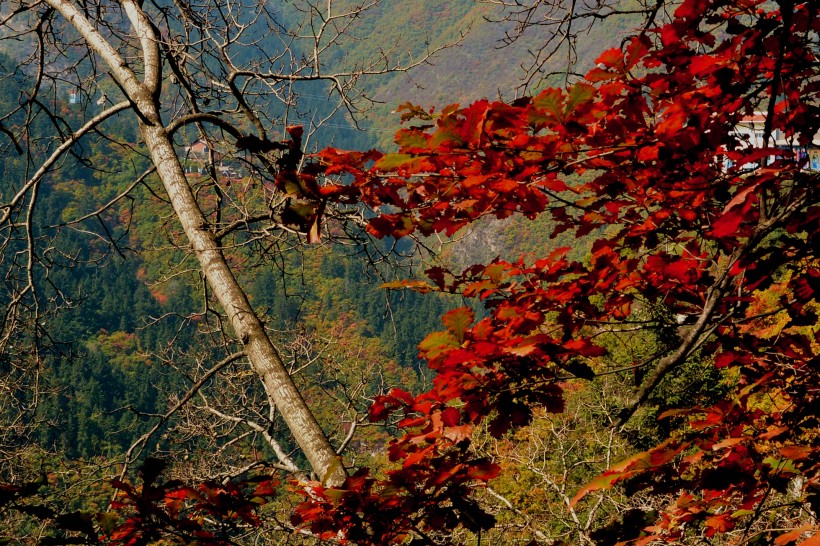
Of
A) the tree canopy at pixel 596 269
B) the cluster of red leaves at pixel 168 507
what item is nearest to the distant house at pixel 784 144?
the tree canopy at pixel 596 269

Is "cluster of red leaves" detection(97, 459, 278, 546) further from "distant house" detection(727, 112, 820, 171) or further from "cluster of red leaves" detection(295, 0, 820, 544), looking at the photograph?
"distant house" detection(727, 112, 820, 171)

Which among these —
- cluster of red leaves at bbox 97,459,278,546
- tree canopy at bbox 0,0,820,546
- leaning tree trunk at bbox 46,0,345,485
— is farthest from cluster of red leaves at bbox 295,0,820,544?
leaning tree trunk at bbox 46,0,345,485

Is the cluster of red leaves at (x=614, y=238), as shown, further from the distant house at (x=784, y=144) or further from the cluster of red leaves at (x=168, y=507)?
the cluster of red leaves at (x=168, y=507)

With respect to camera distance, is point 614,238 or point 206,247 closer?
point 614,238

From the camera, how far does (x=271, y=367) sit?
250 centimetres

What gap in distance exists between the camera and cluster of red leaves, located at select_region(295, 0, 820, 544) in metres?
1.54

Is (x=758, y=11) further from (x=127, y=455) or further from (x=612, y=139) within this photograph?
(x=127, y=455)

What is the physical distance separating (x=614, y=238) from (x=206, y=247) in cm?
157

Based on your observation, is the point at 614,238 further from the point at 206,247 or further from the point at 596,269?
the point at 206,247

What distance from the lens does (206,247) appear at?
2.64 metres

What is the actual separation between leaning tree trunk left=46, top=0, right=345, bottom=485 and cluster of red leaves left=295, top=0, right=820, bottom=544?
452 mm

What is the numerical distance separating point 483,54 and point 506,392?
184 meters

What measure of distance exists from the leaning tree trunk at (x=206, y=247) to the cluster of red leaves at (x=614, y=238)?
0.45 m

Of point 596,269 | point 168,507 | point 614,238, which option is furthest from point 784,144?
point 168,507
